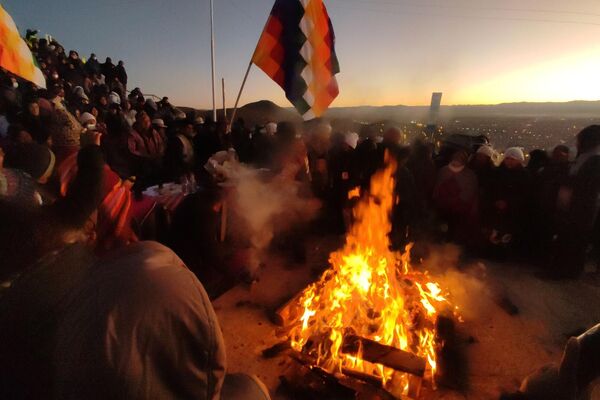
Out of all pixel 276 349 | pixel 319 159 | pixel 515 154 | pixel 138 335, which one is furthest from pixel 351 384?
pixel 515 154

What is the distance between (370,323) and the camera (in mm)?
4332

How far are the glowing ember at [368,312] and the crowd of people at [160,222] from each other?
1640 mm

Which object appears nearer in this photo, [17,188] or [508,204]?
[17,188]

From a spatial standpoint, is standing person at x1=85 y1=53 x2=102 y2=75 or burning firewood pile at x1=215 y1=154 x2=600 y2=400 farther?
standing person at x1=85 y1=53 x2=102 y2=75

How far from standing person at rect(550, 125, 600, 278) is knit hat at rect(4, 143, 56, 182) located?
8310 millimetres

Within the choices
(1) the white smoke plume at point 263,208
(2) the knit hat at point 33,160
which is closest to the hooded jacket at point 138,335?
(2) the knit hat at point 33,160

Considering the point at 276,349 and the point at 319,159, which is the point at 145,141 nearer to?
the point at 319,159

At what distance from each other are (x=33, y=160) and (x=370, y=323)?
15.5ft

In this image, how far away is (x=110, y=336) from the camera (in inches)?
41.4

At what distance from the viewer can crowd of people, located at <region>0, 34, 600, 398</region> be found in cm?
110

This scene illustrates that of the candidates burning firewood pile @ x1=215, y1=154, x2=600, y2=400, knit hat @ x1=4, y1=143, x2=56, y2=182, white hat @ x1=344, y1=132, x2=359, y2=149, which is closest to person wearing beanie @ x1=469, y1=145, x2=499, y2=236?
burning firewood pile @ x1=215, y1=154, x2=600, y2=400

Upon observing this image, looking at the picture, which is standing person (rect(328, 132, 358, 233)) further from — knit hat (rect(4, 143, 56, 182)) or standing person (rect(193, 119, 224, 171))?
knit hat (rect(4, 143, 56, 182))

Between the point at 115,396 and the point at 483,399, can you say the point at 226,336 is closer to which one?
the point at 483,399

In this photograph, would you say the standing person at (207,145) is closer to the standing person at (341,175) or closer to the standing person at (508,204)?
the standing person at (341,175)
